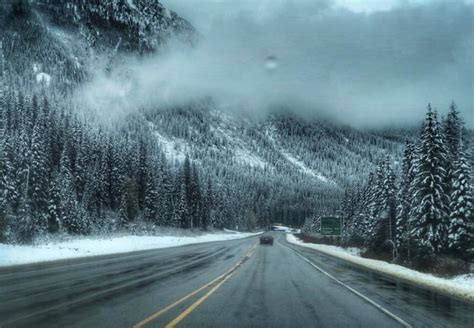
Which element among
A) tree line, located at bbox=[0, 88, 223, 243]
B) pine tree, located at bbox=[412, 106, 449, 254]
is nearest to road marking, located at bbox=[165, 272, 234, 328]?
pine tree, located at bbox=[412, 106, 449, 254]

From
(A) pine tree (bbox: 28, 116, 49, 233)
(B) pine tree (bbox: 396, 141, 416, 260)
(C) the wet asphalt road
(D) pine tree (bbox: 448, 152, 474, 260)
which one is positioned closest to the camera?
(C) the wet asphalt road

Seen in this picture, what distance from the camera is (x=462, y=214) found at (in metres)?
29.9

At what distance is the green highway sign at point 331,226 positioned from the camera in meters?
66.2

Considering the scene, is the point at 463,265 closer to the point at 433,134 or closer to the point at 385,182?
the point at 433,134

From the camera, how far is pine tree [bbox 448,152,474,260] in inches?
1172

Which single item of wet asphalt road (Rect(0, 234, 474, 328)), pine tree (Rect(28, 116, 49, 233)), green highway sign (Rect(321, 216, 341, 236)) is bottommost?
wet asphalt road (Rect(0, 234, 474, 328))

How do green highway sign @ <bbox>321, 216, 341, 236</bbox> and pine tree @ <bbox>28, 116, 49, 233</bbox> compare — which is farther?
green highway sign @ <bbox>321, 216, 341, 236</bbox>

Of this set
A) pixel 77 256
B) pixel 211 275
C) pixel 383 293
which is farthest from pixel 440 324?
pixel 77 256

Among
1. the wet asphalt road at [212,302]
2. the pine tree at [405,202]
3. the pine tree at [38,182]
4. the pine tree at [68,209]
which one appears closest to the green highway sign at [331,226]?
the pine tree at [405,202]

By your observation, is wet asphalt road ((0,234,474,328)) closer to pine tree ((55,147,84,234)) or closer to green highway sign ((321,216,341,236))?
pine tree ((55,147,84,234))

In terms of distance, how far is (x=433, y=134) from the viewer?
3384 centimetres

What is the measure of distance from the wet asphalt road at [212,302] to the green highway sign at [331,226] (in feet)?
160

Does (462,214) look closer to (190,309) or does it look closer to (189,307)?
(189,307)

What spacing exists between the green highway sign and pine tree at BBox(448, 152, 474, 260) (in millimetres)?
35608
